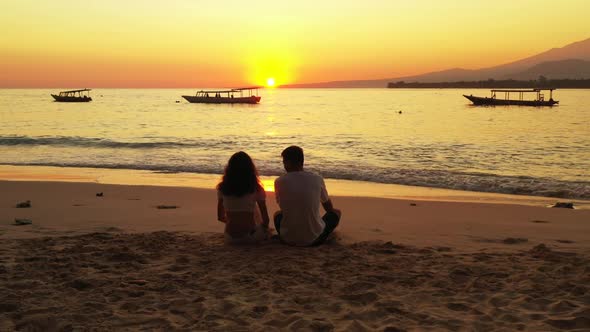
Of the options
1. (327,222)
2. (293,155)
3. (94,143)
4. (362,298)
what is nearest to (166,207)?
(327,222)

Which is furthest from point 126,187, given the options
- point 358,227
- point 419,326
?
point 419,326

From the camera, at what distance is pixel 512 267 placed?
5426 mm

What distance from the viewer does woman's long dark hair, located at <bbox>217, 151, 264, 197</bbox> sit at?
606 centimetres

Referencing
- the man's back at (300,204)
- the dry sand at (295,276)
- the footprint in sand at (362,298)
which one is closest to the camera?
the dry sand at (295,276)

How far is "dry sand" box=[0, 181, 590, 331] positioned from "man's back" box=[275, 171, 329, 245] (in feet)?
0.64

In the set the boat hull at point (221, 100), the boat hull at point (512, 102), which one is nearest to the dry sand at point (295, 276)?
the boat hull at point (512, 102)

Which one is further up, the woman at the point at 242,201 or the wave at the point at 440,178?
the woman at the point at 242,201

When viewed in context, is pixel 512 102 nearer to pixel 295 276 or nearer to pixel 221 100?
pixel 221 100

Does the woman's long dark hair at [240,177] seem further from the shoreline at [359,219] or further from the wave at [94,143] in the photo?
the wave at [94,143]

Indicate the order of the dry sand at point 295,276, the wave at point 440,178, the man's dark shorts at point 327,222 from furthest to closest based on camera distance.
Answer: the wave at point 440,178
the man's dark shorts at point 327,222
the dry sand at point 295,276

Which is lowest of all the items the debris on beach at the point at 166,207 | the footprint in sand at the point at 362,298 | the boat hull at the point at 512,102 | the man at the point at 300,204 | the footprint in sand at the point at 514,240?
the footprint in sand at the point at 514,240

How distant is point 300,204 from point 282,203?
0.73 feet

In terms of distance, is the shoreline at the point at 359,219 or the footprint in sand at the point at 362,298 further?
the shoreline at the point at 359,219

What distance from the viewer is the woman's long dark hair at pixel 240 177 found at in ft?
19.9
